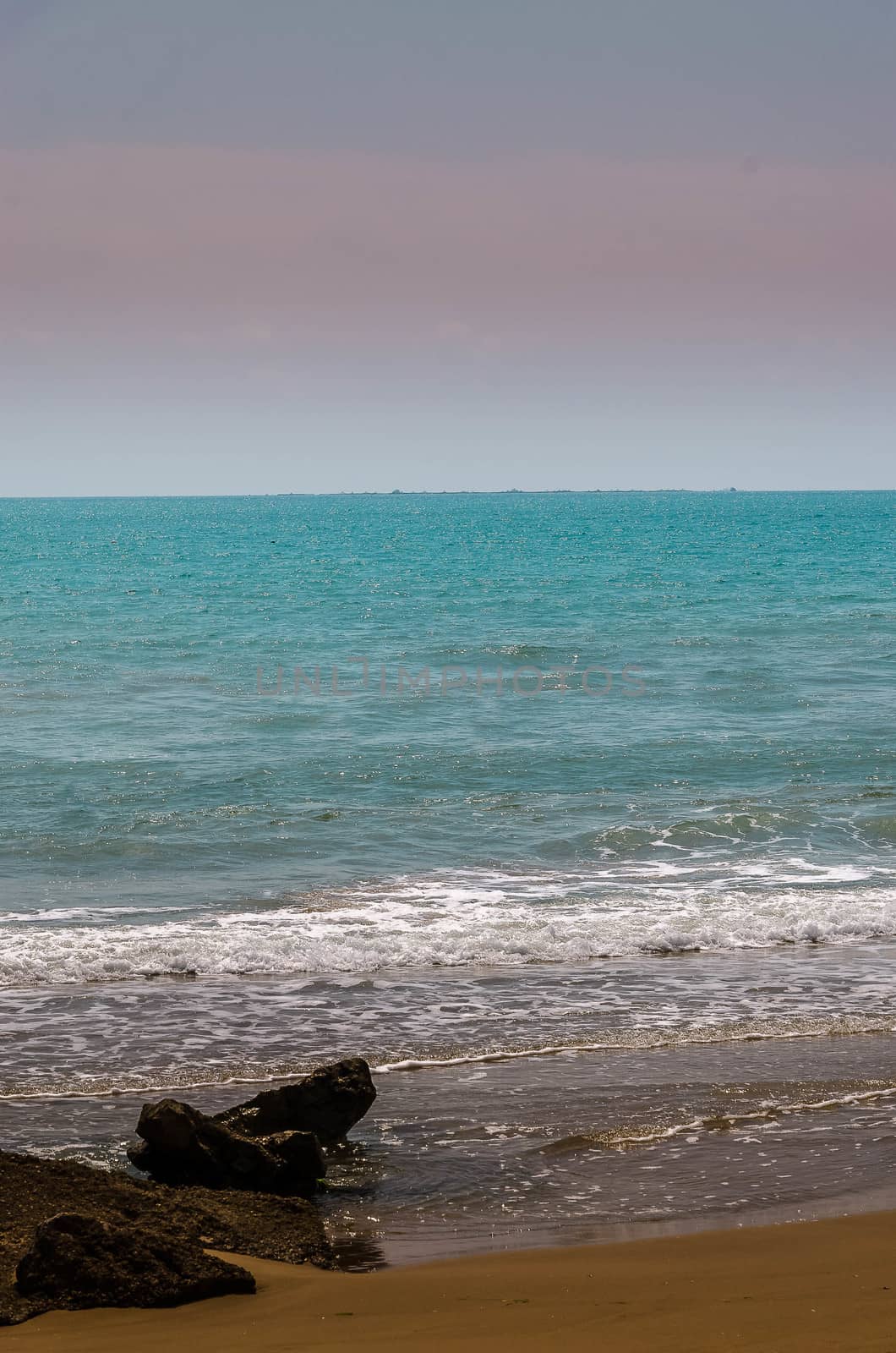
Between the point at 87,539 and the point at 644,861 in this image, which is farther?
the point at 87,539

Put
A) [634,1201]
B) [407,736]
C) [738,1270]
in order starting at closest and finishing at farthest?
[738,1270] → [634,1201] → [407,736]

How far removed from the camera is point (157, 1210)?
6.77m

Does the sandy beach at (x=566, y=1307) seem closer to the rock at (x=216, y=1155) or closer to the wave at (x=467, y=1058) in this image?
the rock at (x=216, y=1155)

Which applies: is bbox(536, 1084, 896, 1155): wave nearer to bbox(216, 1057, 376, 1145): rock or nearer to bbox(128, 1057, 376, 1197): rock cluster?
bbox(216, 1057, 376, 1145): rock

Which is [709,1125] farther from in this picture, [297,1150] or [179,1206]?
[179,1206]

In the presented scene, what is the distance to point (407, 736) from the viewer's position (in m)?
25.2

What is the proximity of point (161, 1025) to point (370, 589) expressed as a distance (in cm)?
5052

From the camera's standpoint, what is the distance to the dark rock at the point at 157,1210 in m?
6.62

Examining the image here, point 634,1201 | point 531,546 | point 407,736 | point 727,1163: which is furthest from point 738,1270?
point 531,546

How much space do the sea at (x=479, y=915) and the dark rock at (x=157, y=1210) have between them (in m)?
0.26

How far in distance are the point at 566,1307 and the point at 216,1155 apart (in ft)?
7.95

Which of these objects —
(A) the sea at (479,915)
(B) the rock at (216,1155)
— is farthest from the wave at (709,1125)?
(B) the rock at (216,1155)

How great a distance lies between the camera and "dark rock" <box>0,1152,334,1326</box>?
6.62m

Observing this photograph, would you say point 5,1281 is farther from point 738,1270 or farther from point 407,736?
point 407,736
